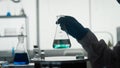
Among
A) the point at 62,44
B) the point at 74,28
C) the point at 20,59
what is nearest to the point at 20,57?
the point at 20,59

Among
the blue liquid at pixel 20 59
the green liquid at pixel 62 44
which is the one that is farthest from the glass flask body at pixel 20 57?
the green liquid at pixel 62 44

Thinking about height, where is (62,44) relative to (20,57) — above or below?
above

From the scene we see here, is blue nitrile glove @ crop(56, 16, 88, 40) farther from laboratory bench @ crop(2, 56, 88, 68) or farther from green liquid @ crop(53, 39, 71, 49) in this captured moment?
green liquid @ crop(53, 39, 71, 49)

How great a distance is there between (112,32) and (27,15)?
140 centimetres

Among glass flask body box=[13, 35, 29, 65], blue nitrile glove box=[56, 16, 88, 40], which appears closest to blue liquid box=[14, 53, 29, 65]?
glass flask body box=[13, 35, 29, 65]

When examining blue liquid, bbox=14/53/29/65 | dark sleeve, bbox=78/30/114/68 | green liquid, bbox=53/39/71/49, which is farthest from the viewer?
blue liquid, bbox=14/53/29/65

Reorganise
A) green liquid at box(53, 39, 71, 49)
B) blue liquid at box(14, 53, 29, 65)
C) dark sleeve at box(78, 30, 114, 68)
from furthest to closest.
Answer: blue liquid at box(14, 53, 29, 65) < green liquid at box(53, 39, 71, 49) < dark sleeve at box(78, 30, 114, 68)

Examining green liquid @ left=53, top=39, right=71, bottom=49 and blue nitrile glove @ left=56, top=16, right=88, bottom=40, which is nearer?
blue nitrile glove @ left=56, top=16, right=88, bottom=40

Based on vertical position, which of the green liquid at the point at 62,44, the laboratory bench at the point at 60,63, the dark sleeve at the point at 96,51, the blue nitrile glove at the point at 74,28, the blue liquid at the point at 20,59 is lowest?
the blue liquid at the point at 20,59

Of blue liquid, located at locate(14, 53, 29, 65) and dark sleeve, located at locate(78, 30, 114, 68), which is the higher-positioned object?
dark sleeve, located at locate(78, 30, 114, 68)

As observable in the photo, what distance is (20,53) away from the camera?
5.11 ft

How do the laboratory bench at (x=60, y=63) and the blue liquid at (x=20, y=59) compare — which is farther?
the blue liquid at (x=20, y=59)

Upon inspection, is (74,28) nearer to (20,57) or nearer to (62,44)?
(62,44)

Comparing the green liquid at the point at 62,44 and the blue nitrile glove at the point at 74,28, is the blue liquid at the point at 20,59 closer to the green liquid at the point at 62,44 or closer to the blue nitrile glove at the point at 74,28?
the green liquid at the point at 62,44
